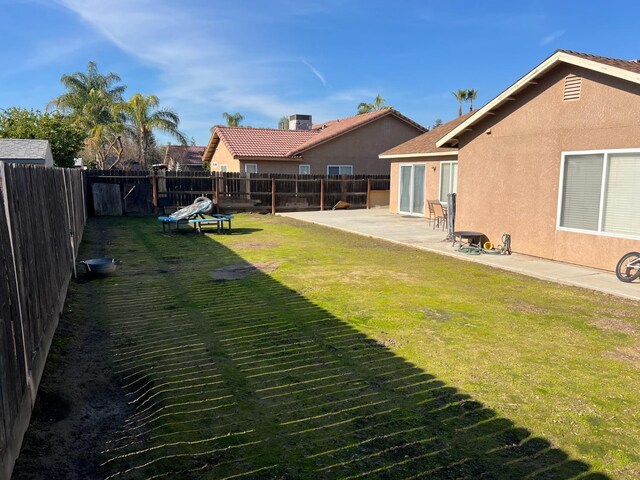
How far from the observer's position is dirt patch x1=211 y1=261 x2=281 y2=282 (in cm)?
877

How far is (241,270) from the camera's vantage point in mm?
9422

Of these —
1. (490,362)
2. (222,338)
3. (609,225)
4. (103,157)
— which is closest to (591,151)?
(609,225)

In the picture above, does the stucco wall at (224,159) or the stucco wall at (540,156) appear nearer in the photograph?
the stucco wall at (540,156)

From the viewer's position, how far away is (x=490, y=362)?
192 inches

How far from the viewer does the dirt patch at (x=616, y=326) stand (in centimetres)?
601

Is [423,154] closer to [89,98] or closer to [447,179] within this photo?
[447,179]

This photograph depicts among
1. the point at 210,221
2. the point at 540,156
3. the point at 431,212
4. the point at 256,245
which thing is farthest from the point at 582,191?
the point at 210,221

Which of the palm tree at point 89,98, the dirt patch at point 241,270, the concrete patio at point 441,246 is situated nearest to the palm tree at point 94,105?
the palm tree at point 89,98

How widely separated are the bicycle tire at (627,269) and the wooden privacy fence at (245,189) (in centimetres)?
1651

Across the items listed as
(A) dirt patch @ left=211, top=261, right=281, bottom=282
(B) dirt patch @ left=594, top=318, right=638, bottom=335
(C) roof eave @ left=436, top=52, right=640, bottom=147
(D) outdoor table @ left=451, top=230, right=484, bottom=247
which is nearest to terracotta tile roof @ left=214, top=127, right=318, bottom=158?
(C) roof eave @ left=436, top=52, right=640, bottom=147

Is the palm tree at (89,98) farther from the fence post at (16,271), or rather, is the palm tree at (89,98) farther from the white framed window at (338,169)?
the fence post at (16,271)

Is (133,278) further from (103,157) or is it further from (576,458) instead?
(103,157)

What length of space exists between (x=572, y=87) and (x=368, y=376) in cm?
839

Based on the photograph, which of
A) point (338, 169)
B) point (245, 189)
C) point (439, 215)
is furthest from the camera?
point (338, 169)
